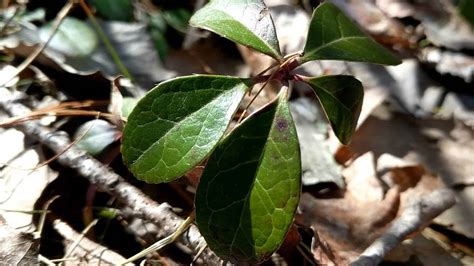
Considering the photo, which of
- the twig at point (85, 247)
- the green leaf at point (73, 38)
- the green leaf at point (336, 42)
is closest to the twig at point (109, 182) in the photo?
the twig at point (85, 247)

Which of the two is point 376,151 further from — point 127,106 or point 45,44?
point 45,44

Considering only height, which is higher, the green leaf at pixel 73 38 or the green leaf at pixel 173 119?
the green leaf at pixel 173 119

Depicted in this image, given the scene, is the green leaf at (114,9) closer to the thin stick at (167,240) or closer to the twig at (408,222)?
the thin stick at (167,240)

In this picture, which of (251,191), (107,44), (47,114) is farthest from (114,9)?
(251,191)

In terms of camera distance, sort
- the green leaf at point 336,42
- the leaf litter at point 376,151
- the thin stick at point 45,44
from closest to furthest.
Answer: the green leaf at point 336,42
the leaf litter at point 376,151
the thin stick at point 45,44

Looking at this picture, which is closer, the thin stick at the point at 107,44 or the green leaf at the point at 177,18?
the thin stick at the point at 107,44

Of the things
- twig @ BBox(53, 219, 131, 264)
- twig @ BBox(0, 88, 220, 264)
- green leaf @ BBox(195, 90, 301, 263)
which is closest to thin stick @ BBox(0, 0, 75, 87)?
twig @ BBox(0, 88, 220, 264)
